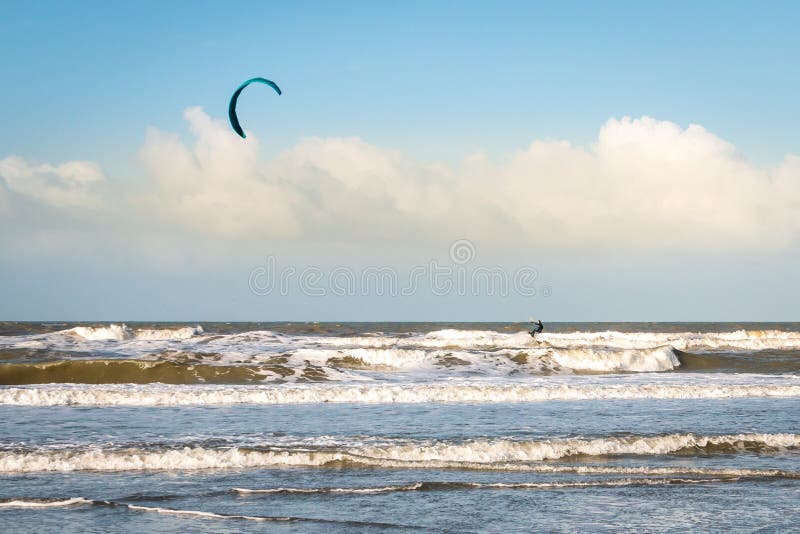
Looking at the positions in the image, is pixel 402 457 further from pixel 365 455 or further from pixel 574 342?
pixel 574 342

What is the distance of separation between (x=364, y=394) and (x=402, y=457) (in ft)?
21.5

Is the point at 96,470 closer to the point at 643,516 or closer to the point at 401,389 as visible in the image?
the point at 643,516

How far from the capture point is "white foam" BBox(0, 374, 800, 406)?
16.4 meters

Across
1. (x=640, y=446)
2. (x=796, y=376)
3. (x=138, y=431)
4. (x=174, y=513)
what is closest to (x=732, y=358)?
(x=796, y=376)

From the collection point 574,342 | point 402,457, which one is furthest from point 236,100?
point 574,342

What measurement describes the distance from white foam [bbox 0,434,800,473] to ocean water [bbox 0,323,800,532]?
0.03 metres

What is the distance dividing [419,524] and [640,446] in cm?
530

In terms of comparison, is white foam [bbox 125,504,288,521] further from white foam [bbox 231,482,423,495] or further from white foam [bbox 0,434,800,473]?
white foam [bbox 0,434,800,473]

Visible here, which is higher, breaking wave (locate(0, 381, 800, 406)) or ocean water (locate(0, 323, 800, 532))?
breaking wave (locate(0, 381, 800, 406))

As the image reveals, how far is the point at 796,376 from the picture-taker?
76.9 ft

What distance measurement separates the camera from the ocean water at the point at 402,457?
769cm

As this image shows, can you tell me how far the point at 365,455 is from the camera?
10.6 m

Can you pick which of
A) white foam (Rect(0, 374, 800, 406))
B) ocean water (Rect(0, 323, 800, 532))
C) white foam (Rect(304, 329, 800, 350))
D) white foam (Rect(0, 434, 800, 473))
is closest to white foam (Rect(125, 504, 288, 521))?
ocean water (Rect(0, 323, 800, 532))

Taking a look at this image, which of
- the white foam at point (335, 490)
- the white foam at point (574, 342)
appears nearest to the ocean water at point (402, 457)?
the white foam at point (335, 490)
